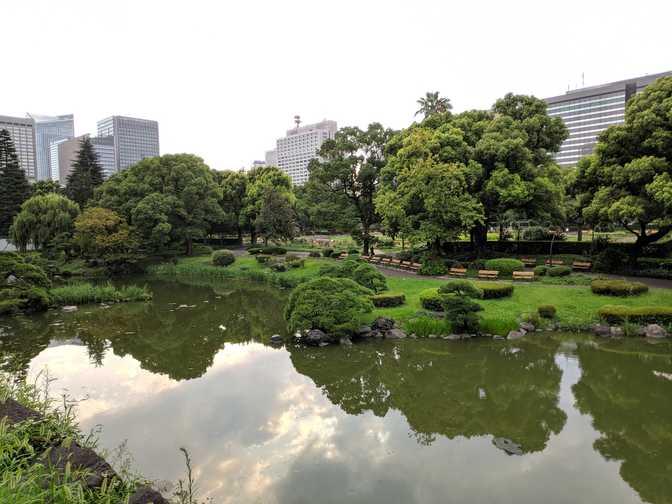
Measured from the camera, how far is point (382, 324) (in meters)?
15.0

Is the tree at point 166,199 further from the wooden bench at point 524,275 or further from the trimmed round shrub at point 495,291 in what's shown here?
the wooden bench at point 524,275

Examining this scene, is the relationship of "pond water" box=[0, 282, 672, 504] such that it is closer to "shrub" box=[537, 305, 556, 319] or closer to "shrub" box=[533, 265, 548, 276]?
"shrub" box=[537, 305, 556, 319]

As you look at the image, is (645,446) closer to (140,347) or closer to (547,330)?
(547,330)

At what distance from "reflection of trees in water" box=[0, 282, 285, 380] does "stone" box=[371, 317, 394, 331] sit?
3922 mm

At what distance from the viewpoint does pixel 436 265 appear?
2303cm

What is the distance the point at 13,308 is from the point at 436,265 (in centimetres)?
2082

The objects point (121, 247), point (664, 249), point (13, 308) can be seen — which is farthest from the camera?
point (121, 247)

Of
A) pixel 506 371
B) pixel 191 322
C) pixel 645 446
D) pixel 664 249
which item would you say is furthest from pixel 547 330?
pixel 191 322

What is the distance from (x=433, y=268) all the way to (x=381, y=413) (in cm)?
1442

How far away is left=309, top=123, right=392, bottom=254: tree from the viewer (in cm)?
3039

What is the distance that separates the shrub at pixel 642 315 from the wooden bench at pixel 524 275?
5712 millimetres

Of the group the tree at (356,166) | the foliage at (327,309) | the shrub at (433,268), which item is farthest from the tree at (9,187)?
the foliage at (327,309)

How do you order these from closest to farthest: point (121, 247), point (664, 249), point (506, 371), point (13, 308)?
→ point (506, 371), point (13, 308), point (664, 249), point (121, 247)

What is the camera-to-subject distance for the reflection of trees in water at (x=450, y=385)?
28.9ft
